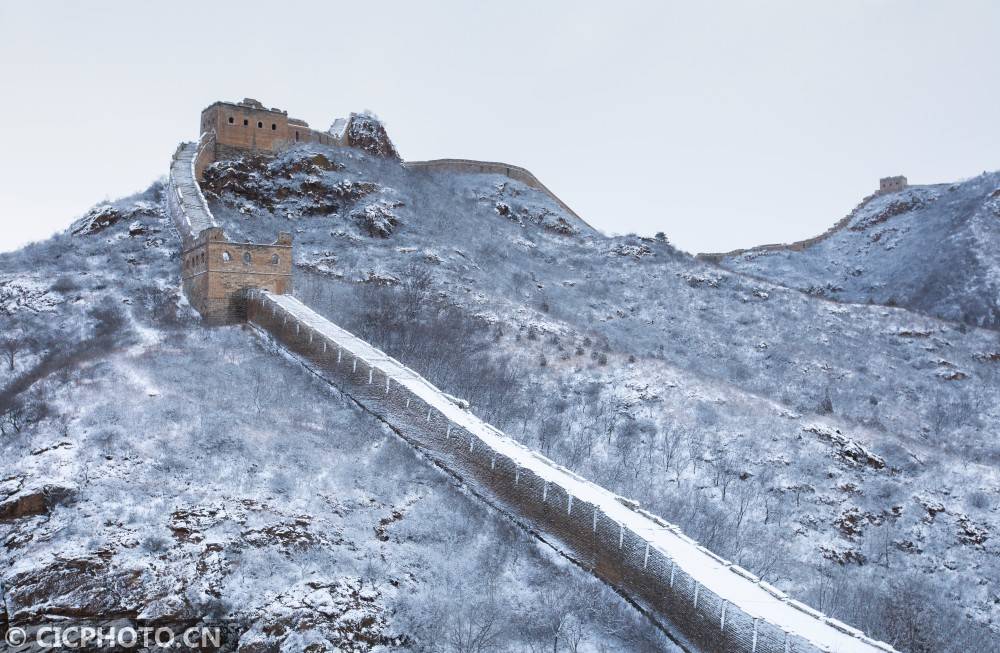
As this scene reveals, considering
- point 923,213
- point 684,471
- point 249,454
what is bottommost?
point 684,471

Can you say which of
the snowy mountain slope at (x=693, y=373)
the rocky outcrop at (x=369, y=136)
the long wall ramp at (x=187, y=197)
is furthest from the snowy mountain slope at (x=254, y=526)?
the rocky outcrop at (x=369, y=136)

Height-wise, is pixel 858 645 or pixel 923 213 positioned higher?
pixel 923 213

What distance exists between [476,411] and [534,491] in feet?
27.4

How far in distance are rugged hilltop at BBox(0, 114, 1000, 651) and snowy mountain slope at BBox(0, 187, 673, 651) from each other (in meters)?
0.07

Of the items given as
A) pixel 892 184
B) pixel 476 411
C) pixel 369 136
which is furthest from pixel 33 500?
pixel 892 184

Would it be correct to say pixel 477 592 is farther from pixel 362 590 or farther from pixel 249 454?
pixel 249 454

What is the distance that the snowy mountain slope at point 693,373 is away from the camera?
22438 millimetres

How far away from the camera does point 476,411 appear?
84.7 feet

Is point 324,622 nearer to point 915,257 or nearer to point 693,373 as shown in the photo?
point 693,373

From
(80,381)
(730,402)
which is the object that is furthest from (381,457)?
(730,402)

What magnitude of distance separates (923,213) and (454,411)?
6495 centimetres

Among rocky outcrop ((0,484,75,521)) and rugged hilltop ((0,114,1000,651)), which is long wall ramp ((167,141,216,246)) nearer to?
rugged hilltop ((0,114,1000,651))

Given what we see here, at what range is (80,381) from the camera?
20719mm

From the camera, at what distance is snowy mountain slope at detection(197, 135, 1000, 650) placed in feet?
73.6
